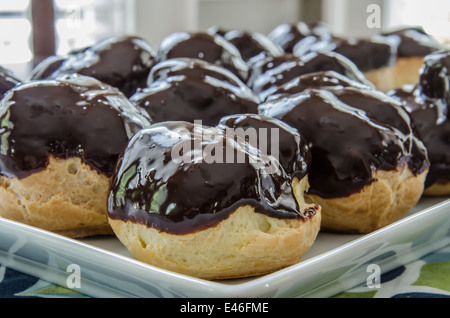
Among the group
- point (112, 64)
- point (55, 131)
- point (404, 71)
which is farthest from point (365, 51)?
point (55, 131)

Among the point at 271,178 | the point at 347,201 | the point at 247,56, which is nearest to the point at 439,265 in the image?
the point at 347,201

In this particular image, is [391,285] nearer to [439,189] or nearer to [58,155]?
[439,189]

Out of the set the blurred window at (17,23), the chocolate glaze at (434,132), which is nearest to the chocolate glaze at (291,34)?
the chocolate glaze at (434,132)

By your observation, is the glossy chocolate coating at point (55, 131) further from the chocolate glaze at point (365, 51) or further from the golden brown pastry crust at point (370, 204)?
the chocolate glaze at point (365, 51)

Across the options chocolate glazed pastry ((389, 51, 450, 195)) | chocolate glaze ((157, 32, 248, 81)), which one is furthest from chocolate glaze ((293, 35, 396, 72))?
chocolate glazed pastry ((389, 51, 450, 195))
